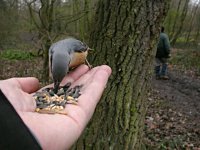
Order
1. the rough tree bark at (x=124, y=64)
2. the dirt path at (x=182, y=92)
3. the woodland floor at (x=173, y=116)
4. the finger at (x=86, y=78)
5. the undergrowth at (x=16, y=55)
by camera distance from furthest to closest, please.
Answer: the undergrowth at (x=16, y=55) < the dirt path at (x=182, y=92) < the woodland floor at (x=173, y=116) < the rough tree bark at (x=124, y=64) < the finger at (x=86, y=78)

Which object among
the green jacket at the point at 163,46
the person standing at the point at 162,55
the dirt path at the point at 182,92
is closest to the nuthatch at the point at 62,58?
the dirt path at the point at 182,92

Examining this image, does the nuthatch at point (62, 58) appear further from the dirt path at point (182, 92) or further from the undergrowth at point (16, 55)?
the undergrowth at point (16, 55)

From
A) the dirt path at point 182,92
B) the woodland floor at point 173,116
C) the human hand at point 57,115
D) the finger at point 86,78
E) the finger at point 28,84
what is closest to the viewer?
the human hand at point 57,115

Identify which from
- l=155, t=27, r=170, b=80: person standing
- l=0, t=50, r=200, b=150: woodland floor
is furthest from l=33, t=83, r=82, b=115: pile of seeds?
l=155, t=27, r=170, b=80: person standing

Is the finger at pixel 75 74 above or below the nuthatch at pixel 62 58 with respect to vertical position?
below

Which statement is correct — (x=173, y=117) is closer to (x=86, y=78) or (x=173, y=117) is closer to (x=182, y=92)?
(x=182, y=92)

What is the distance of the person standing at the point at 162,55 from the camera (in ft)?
31.8

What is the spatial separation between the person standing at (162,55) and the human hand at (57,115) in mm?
6857

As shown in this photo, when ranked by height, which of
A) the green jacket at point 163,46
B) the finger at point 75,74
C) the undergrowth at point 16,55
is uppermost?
the finger at point 75,74

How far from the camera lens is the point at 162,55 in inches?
396

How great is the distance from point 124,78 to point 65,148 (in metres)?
1.63

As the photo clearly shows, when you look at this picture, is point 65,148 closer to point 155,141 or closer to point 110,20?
point 110,20

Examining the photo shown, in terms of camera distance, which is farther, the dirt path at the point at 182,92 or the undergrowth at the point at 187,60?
the undergrowth at the point at 187,60

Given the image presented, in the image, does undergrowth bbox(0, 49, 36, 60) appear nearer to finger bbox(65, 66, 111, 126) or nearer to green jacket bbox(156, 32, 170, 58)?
green jacket bbox(156, 32, 170, 58)
